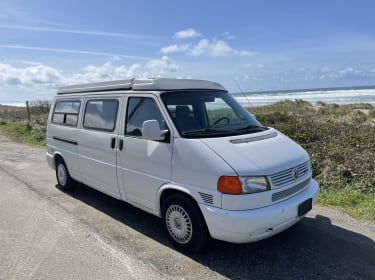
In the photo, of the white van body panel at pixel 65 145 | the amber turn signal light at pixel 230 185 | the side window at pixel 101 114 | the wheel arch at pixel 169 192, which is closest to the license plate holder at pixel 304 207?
the amber turn signal light at pixel 230 185

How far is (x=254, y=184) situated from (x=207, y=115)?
1.41 meters

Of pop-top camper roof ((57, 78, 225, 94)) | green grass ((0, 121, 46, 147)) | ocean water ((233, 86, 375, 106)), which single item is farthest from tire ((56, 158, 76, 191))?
ocean water ((233, 86, 375, 106))

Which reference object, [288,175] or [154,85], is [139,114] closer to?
[154,85]

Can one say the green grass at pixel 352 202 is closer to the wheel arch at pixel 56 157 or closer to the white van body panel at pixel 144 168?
the white van body panel at pixel 144 168

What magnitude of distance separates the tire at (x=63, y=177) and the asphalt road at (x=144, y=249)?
2.53 feet

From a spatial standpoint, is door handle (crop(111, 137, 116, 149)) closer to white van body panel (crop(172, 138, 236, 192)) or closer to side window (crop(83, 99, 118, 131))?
side window (crop(83, 99, 118, 131))

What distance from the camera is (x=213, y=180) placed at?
3660 mm

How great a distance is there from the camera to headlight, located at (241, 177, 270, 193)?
11.7 ft

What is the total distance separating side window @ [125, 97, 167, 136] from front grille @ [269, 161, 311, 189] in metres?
1.53

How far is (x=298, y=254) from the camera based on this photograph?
4.07 metres

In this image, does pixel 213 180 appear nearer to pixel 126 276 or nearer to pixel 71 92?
pixel 126 276

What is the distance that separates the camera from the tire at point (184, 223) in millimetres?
3920

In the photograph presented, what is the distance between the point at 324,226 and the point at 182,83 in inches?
113

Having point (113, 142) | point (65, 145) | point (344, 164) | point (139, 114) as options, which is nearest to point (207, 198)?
point (139, 114)
